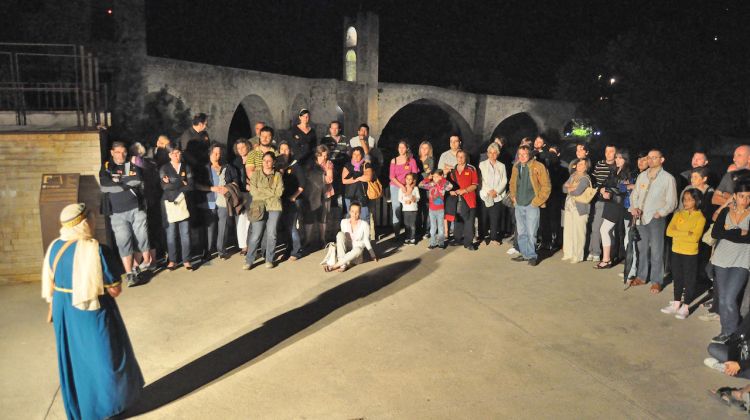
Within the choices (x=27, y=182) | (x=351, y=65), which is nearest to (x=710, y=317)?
(x=27, y=182)

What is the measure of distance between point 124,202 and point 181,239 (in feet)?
2.81

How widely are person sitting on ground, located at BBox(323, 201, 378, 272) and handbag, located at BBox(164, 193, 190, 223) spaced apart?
1.85 metres

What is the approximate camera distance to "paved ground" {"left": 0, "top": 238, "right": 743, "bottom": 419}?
412 cm

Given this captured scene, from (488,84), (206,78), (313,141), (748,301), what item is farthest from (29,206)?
(488,84)

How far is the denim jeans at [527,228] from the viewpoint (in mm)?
7665

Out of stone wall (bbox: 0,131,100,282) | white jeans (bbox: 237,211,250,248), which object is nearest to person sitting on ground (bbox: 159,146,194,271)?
white jeans (bbox: 237,211,250,248)

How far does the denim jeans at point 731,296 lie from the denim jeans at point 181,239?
5.77 m

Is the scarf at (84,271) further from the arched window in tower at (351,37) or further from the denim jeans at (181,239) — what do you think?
the arched window in tower at (351,37)

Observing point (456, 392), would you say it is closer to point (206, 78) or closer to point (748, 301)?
point (748, 301)

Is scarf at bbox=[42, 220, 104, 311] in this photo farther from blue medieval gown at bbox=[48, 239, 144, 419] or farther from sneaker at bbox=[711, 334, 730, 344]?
sneaker at bbox=[711, 334, 730, 344]

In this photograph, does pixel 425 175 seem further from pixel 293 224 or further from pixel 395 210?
pixel 293 224

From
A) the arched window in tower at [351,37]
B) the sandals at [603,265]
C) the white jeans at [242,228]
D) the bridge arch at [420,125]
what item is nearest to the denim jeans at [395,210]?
the white jeans at [242,228]

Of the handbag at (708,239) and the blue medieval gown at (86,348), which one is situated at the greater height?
the handbag at (708,239)

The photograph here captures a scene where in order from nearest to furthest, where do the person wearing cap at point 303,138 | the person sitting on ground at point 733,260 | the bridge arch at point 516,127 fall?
the person sitting on ground at point 733,260
the person wearing cap at point 303,138
the bridge arch at point 516,127
